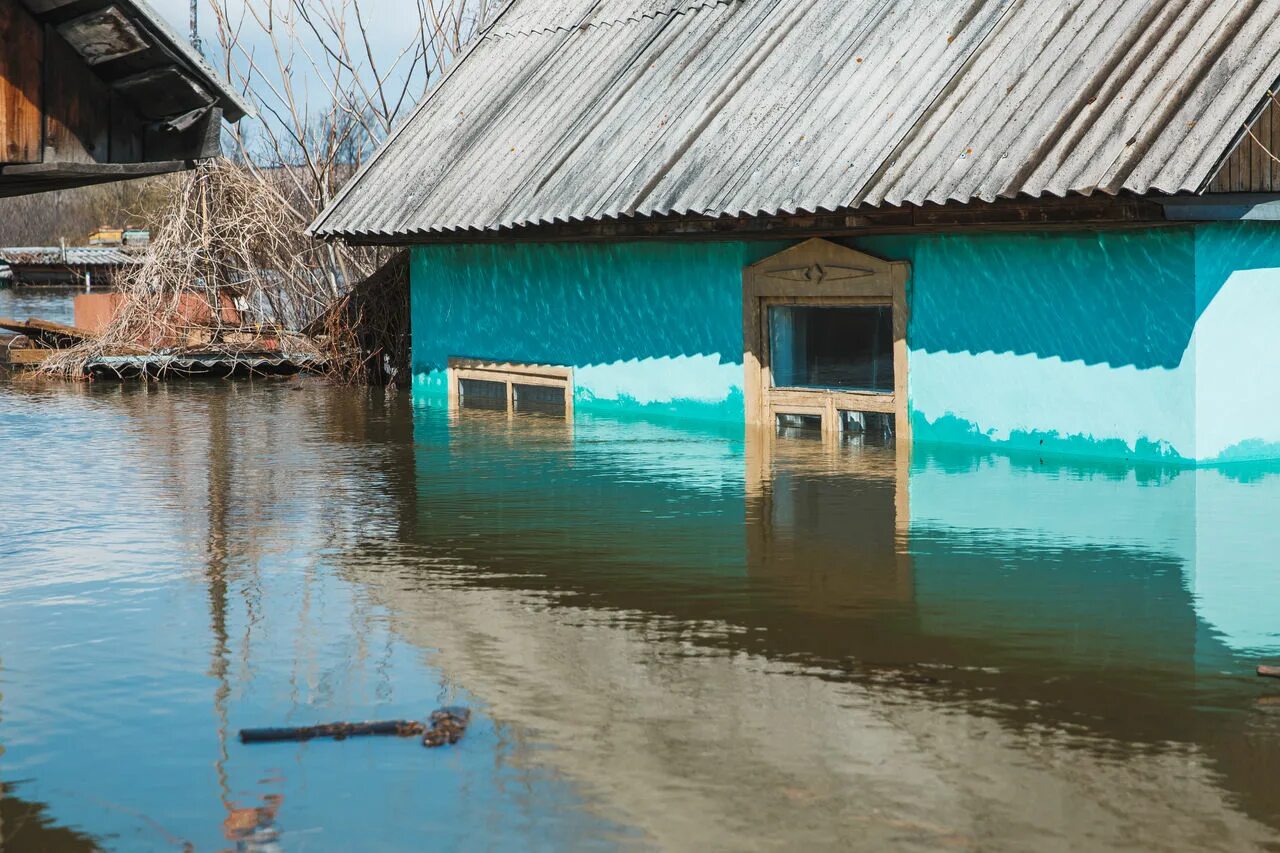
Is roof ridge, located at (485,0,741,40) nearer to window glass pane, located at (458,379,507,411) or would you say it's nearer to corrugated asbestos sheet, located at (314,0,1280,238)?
corrugated asbestos sheet, located at (314,0,1280,238)

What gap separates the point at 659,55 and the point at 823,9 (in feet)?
6.92

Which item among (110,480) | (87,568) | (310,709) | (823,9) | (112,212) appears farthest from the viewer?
(112,212)

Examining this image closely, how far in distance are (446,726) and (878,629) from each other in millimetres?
2206

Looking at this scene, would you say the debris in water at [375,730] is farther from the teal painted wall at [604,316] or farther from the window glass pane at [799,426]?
the teal painted wall at [604,316]

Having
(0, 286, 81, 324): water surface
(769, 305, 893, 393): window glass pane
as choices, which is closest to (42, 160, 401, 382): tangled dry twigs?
(769, 305, 893, 393): window glass pane

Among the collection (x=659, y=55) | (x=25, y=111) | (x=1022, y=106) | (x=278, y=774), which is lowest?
(x=278, y=774)

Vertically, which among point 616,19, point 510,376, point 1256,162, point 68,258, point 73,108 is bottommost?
point 510,376

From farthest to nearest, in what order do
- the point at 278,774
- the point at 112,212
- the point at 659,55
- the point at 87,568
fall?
the point at 112,212
the point at 659,55
the point at 87,568
the point at 278,774

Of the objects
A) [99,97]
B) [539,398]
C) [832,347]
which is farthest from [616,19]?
[99,97]

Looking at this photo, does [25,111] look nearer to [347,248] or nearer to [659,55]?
[659,55]

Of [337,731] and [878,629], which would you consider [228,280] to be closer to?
[878,629]

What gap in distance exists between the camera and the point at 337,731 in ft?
18.2

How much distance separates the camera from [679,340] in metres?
15.6

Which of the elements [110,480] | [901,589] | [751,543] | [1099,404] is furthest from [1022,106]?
[110,480]
